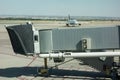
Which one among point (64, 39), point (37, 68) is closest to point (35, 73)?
point (37, 68)

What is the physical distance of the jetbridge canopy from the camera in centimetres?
2184

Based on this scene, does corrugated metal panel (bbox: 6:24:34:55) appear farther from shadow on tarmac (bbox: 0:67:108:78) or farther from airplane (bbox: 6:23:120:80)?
shadow on tarmac (bbox: 0:67:108:78)

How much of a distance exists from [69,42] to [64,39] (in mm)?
431

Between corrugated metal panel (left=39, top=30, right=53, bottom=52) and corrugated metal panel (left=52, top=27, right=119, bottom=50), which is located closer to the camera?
corrugated metal panel (left=52, top=27, right=119, bottom=50)

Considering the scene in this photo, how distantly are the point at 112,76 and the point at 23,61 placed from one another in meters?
13.3

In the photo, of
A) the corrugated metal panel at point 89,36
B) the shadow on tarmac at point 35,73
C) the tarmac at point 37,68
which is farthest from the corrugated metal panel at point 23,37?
the shadow on tarmac at point 35,73

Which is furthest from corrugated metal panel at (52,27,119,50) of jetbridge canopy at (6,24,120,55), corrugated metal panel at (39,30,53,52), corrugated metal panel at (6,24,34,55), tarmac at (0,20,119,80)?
tarmac at (0,20,119,80)

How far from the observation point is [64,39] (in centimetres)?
2222

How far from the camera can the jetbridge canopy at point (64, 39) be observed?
2184 centimetres

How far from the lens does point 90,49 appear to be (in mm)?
21938

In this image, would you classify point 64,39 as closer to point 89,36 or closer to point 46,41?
point 46,41

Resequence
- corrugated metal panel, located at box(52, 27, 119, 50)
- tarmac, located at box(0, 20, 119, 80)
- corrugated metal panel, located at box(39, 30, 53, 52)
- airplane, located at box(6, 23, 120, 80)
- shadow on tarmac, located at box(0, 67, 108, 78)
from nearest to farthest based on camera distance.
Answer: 1. airplane, located at box(6, 23, 120, 80)
2. corrugated metal panel, located at box(52, 27, 119, 50)
3. corrugated metal panel, located at box(39, 30, 53, 52)
4. tarmac, located at box(0, 20, 119, 80)
5. shadow on tarmac, located at box(0, 67, 108, 78)

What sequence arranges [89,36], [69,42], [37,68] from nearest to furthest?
1. [89,36]
2. [69,42]
3. [37,68]

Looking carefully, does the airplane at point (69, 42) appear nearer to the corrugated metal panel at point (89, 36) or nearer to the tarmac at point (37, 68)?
the corrugated metal panel at point (89, 36)
